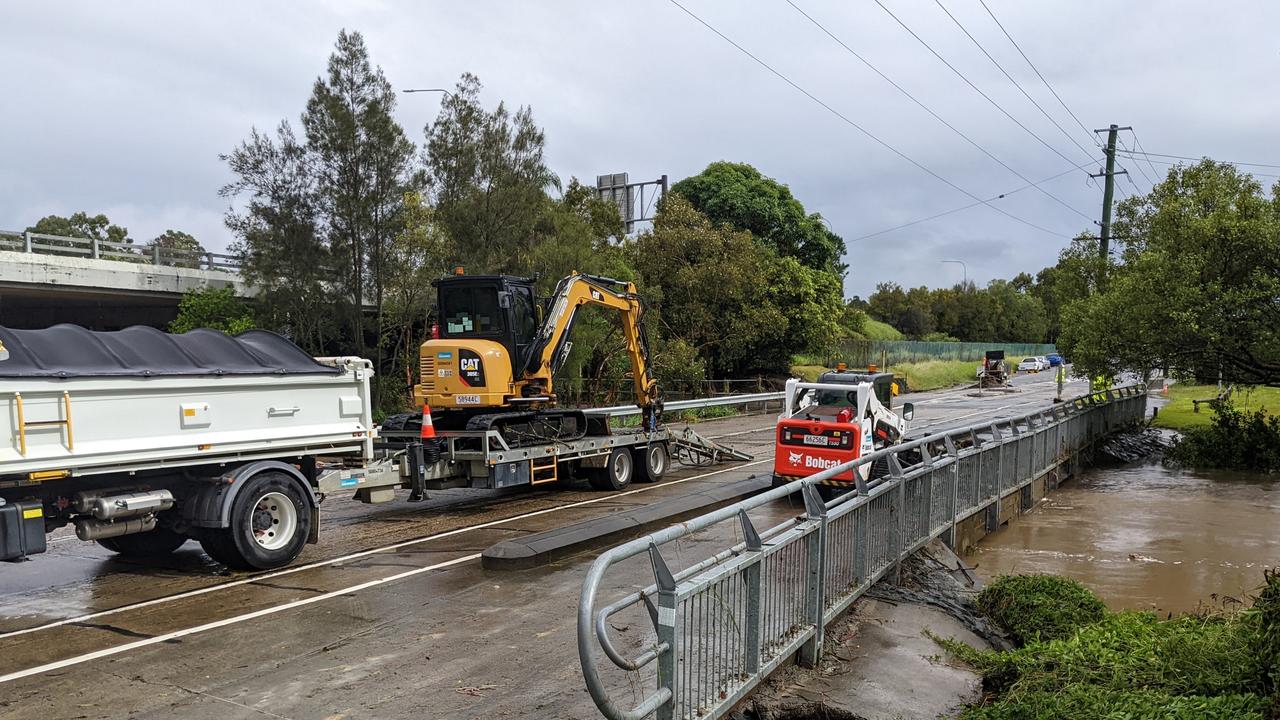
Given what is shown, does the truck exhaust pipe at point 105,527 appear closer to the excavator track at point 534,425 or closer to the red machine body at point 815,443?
the excavator track at point 534,425

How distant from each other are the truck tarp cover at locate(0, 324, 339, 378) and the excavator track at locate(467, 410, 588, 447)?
2.96 m

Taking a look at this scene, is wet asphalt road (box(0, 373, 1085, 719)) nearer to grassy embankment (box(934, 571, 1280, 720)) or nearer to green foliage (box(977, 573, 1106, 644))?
grassy embankment (box(934, 571, 1280, 720))

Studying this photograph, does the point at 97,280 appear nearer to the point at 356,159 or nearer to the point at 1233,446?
the point at 356,159

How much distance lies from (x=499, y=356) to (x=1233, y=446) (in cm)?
2067

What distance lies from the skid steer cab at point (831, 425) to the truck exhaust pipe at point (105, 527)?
8.61 metres

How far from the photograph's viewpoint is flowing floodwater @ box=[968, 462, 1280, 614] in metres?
11.1

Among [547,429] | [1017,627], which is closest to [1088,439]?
[547,429]

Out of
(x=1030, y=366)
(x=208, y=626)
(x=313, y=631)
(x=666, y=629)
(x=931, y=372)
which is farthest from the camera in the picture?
(x=1030, y=366)

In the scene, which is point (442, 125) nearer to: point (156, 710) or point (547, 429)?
point (547, 429)

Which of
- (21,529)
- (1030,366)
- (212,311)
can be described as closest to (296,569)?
(21,529)

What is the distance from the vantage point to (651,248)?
3881 cm

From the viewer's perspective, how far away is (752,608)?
5.33 m

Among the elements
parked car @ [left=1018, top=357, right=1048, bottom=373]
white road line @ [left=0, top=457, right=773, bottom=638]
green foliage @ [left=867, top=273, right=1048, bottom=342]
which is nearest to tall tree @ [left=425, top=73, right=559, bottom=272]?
white road line @ [left=0, top=457, right=773, bottom=638]

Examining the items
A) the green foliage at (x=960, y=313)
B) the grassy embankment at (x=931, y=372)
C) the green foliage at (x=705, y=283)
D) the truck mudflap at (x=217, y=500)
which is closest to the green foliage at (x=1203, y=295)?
the green foliage at (x=705, y=283)
